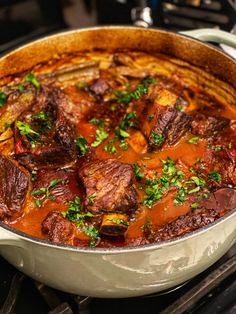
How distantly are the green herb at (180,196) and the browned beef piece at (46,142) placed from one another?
582 mm

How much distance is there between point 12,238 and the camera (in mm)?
1569

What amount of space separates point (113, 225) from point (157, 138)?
0.68m

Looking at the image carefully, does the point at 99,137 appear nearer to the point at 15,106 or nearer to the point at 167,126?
the point at 167,126

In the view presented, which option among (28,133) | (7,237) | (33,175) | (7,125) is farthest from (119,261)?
(7,125)

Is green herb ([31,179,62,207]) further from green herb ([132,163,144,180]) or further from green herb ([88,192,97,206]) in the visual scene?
green herb ([132,163,144,180])

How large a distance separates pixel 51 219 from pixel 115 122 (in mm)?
827

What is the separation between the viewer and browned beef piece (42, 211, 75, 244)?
1921mm

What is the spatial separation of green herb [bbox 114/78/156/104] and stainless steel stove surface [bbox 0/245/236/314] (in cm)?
108

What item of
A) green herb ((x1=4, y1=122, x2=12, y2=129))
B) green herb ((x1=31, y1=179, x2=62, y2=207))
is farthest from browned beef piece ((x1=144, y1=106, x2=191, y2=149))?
green herb ((x1=4, y1=122, x2=12, y2=129))

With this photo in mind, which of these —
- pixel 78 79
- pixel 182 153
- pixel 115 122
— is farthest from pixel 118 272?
pixel 78 79

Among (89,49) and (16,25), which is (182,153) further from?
(16,25)

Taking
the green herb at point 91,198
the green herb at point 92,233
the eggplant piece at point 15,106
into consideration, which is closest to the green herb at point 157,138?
the green herb at point 91,198

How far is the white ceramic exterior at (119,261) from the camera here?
1.56m

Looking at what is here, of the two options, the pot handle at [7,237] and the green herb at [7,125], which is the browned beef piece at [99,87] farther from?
the pot handle at [7,237]
